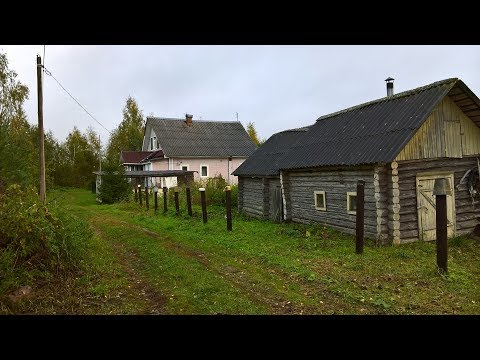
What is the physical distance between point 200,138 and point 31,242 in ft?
115

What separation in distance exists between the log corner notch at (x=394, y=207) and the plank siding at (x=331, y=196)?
49 centimetres

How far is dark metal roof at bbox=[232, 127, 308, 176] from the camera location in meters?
18.9

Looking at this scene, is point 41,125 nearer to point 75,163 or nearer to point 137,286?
point 137,286

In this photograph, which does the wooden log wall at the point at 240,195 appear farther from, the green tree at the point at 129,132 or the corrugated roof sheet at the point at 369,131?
the green tree at the point at 129,132

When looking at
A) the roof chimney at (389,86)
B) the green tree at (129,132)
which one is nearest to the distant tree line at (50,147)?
the green tree at (129,132)

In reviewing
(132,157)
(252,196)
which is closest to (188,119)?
(132,157)

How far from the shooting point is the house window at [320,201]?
574 inches

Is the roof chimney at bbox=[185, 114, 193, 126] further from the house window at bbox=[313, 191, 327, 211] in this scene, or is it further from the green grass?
the green grass

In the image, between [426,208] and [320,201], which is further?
[320,201]

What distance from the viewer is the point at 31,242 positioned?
711 centimetres

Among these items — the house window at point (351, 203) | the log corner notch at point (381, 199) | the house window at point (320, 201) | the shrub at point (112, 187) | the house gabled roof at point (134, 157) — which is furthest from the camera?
the house gabled roof at point (134, 157)
